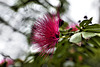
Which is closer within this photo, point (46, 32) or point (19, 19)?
point (46, 32)

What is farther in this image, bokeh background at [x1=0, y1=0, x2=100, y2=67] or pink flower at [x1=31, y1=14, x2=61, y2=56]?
bokeh background at [x1=0, y1=0, x2=100, y2=67]

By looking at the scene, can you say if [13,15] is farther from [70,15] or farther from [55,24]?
[70,15]

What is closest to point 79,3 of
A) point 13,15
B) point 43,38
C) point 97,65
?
point 13,15

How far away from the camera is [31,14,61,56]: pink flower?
2.15ft

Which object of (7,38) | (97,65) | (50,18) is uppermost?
(50,18)

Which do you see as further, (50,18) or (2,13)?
(2,13)

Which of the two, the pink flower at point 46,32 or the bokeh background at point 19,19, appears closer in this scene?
A: the pink flower at point 46,32

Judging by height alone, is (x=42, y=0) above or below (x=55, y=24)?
above

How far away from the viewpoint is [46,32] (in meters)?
0.68

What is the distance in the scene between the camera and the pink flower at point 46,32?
0.66 metres

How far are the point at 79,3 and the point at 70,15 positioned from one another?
0.66ft

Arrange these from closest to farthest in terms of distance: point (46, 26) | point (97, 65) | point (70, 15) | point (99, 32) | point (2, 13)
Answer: point (99, 32), point (46, 26), point (2, 13), point (70, 15), point (97, 65)

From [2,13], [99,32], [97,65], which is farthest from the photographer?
[97,65]

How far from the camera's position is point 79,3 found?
4.56 ft
